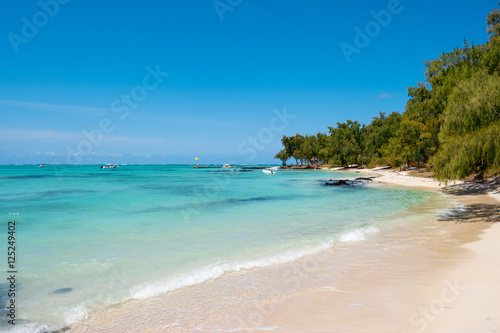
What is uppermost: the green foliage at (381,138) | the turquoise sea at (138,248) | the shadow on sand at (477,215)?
the green foliage at (381,138)

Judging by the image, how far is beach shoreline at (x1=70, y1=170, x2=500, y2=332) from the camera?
191 inches

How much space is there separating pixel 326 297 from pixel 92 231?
11579mm

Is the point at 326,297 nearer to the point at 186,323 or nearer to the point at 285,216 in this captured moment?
the point at 186,323

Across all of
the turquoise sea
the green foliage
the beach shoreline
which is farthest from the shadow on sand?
the green foliage

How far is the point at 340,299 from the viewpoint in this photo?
19.2 feet

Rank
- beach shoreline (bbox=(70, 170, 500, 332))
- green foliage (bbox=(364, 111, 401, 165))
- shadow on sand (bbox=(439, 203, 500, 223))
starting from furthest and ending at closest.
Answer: green foliage (bbox=(364, 111, 401, 165))
shadow on sand (bbox=(439, 203, 500, 223))
beach shoreline (bbox=(70, 170, 500, 332))

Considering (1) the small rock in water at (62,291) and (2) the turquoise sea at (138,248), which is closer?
(2) the turquoise sea at (138,248)

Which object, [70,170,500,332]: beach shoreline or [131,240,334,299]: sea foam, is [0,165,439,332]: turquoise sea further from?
[70,170,500,332]: beach shoreline

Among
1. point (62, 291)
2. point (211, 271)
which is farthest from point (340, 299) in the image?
point (62, 291)

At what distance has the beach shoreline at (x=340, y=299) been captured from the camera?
4852 mm

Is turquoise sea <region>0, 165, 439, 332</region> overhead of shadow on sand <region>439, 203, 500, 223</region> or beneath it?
beneath

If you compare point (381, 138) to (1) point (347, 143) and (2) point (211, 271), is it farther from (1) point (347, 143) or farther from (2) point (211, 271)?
(2) point (211, 271)

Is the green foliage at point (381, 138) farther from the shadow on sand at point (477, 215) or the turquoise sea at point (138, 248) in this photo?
the turquoise sea at point (138, 248)

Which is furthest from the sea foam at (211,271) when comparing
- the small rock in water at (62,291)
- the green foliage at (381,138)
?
the green foliage at (381,138)
